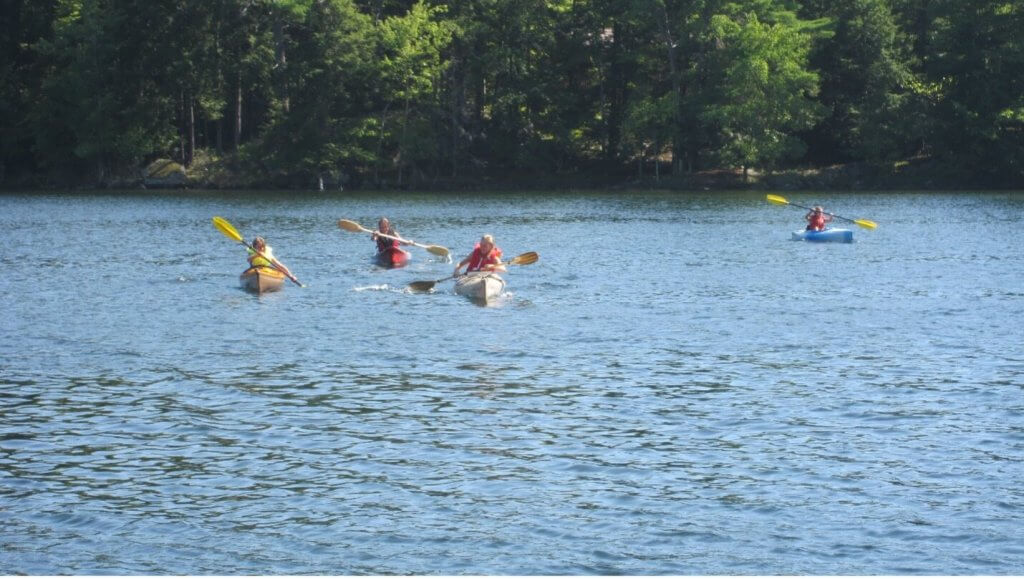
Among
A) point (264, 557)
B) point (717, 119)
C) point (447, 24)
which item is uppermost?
point (447, 24)

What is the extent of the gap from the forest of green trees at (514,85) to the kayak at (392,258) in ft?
141

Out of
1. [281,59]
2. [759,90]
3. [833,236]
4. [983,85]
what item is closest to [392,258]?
[833,236]

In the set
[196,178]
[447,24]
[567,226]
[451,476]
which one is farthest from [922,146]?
[451,476]

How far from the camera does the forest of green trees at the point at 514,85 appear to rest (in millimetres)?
75938

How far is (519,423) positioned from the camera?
16562 millimetres

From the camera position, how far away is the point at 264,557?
11727mm

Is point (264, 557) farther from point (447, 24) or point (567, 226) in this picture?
point (447, 24)

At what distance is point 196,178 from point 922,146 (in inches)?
1711

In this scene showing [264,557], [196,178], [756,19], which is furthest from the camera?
[196,178]

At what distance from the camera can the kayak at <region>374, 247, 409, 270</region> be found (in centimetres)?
3622

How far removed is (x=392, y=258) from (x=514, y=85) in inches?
1879

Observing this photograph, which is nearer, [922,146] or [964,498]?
[964,498]

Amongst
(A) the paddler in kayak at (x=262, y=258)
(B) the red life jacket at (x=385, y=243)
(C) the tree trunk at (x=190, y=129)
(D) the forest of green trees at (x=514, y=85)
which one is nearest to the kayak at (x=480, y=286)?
(A) the paddler in kayak at (x=262, y=258)

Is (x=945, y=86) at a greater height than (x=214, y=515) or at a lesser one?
greater
